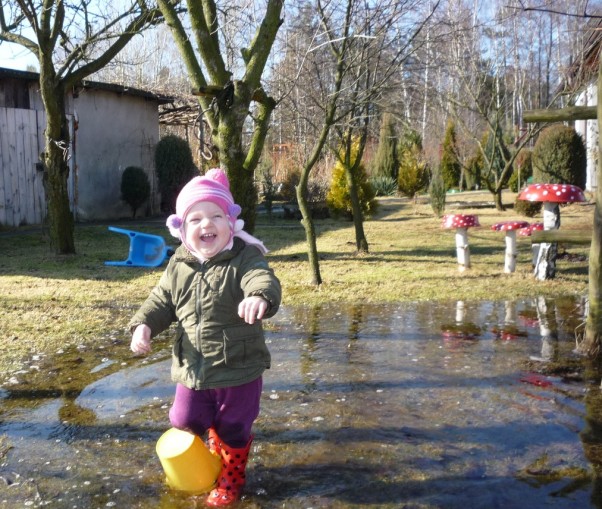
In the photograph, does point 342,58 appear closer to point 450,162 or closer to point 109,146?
point 109,146

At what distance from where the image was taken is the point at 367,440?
3.91 metres

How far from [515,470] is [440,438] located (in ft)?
1.72

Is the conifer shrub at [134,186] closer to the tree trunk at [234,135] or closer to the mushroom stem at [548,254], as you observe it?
the mushroom stem at [548,254]

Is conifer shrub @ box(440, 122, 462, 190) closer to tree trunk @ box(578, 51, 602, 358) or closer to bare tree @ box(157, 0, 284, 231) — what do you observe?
bare tree @ box(157, 0, 284, 231)

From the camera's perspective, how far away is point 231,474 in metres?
3.29

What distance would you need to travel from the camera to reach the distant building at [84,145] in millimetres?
16422

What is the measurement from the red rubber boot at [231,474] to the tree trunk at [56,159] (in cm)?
918

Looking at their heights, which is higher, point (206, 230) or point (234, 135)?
point (234, 135)

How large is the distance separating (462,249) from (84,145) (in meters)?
12.6

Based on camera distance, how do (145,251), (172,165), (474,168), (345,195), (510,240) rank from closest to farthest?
(510,240), (145,251), (345,195), (172,165), (474,168)

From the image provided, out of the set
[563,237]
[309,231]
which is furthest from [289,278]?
[563,237]


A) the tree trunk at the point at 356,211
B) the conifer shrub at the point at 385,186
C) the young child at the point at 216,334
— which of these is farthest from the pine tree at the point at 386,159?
the young child at the point at 216,334

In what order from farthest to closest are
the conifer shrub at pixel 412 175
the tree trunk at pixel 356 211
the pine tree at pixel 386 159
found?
the pine tree at pixel 386 159 < the conifer shrub at pixel 412 175 < the tree trunk at pixel 356 211

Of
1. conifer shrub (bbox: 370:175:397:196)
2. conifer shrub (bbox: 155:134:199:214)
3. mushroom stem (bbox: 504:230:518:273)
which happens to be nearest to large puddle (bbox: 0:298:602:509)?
mushroom stem (bbox: 504:230:518:273)
